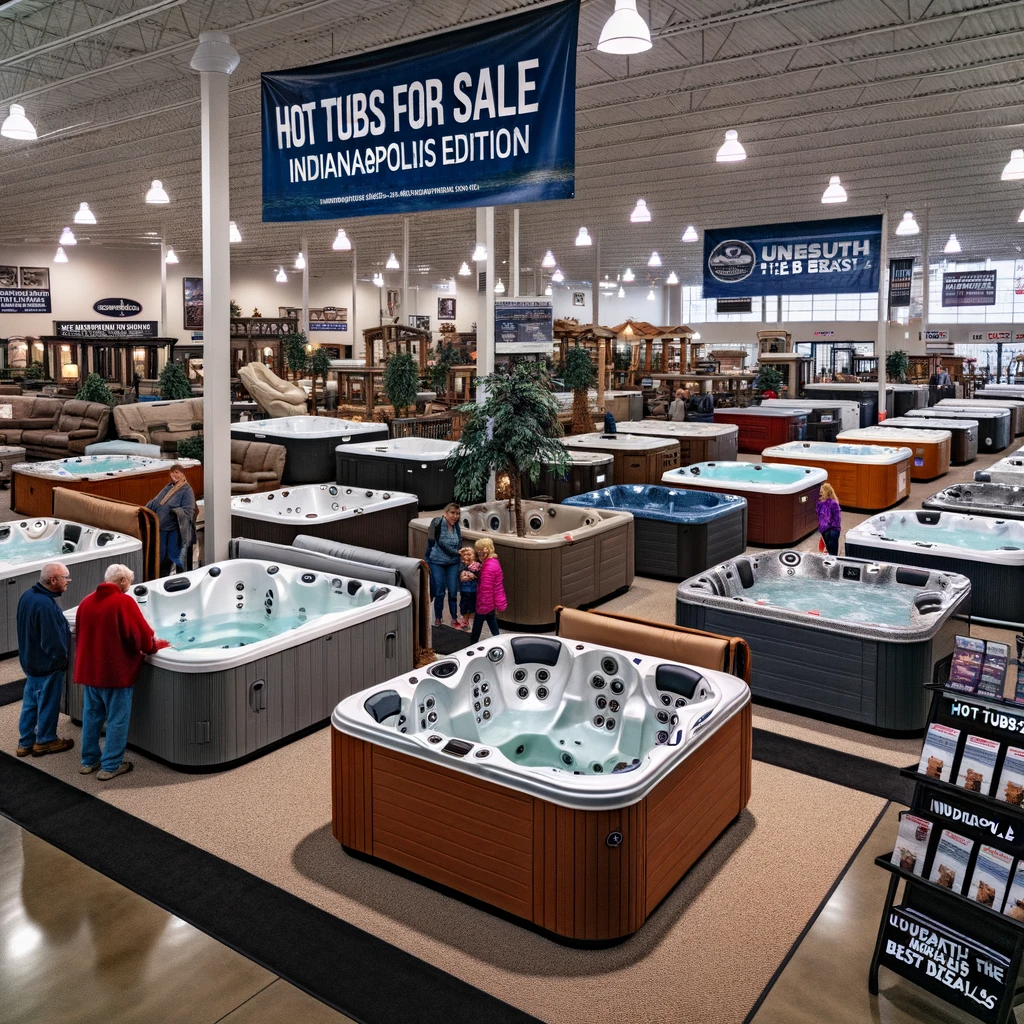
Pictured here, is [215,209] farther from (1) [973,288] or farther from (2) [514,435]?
(1) [973,288]

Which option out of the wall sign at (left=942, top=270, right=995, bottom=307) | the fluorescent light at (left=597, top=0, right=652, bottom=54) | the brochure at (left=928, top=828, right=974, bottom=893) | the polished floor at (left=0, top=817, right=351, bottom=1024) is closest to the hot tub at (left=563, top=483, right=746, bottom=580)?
the fluorescent light at (left=597, top=0, right=652, bottom=54)

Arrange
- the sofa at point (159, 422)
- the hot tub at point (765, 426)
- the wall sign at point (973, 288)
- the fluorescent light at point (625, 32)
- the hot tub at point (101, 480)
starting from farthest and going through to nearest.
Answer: the wall sign at point (973, 288)
the hot tub at point (765, 426)
the sofa at point (159, 422)
the hot tub at point (101, 480)
the fluorescent light at point (625, 32)

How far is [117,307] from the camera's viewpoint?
34312 millimetres

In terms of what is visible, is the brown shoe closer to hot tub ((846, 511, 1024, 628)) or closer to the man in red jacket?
the man in red jacket

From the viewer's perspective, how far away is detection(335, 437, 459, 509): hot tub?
14070 millimetres

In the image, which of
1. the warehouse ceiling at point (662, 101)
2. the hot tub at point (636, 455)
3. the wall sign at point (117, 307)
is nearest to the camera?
the warehouse ceiling at point (662, 101)

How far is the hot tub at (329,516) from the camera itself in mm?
10164

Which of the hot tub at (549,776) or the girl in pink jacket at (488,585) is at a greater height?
the girl in pink jacket at (488,585)

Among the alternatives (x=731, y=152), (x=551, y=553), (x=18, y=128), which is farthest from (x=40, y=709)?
(x=731, y=152)

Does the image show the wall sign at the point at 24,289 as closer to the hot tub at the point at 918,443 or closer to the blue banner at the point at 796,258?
the blue banner at the point at 796,258

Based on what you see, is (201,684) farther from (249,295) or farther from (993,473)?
(249,295)

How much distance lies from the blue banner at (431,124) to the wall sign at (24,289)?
27.8 metres

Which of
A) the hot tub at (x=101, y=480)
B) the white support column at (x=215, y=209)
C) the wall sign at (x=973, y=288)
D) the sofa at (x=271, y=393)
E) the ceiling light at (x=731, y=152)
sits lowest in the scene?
the hot tub at (x=101, y=480)

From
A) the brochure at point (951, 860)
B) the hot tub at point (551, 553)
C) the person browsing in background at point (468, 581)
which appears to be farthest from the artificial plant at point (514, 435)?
the brochure at point (951, 860)
